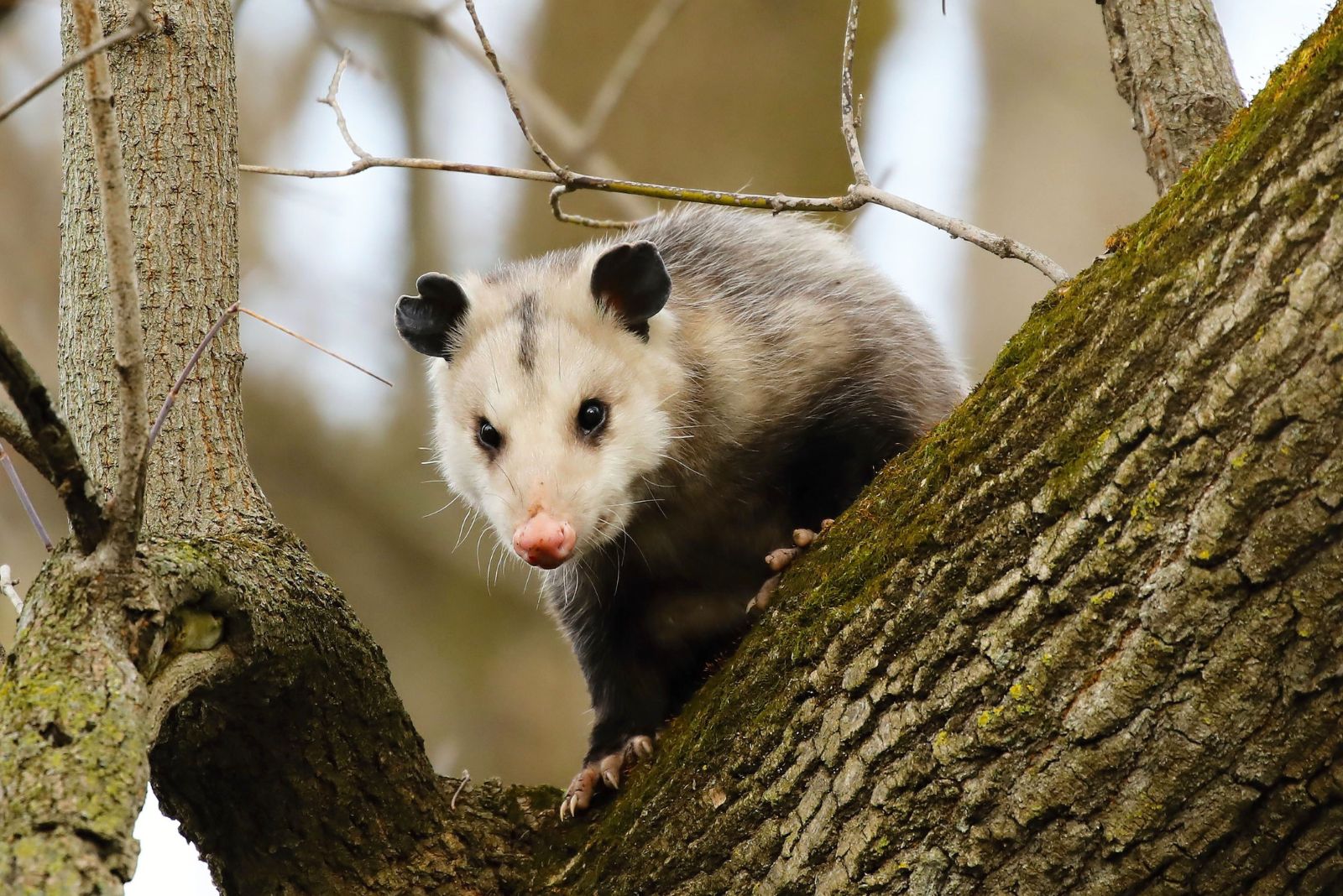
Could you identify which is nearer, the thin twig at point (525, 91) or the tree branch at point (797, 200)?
the tree branch at point (797, 200)

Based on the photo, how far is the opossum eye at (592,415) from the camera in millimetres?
2854

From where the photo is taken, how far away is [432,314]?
3.17 metres

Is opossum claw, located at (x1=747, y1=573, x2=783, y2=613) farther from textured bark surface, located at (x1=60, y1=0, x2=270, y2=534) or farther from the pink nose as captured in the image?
textured bark surface, located at (x1=60, y1=0, x2=270, y2=534)

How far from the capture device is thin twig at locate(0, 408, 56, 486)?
5.27 ft

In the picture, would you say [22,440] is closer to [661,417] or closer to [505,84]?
[505,84]

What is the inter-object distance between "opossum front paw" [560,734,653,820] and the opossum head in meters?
0.50

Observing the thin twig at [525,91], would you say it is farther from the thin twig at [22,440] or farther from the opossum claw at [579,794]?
the thin twig at [22,440]

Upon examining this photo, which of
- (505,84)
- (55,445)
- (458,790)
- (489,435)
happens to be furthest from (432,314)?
(55,445)

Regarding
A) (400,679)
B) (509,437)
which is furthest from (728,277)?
(400,679)

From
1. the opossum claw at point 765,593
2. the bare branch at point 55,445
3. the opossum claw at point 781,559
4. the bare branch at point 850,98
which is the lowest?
the opossum claw at point 765,593

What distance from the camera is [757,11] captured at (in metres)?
5.95

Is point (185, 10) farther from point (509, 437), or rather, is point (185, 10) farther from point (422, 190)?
point (422, 190)

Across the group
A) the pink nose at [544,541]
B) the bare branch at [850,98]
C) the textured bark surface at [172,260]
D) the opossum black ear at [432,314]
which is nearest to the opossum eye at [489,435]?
the opossum black ear at [432,314]

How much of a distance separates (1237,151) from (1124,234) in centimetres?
34
